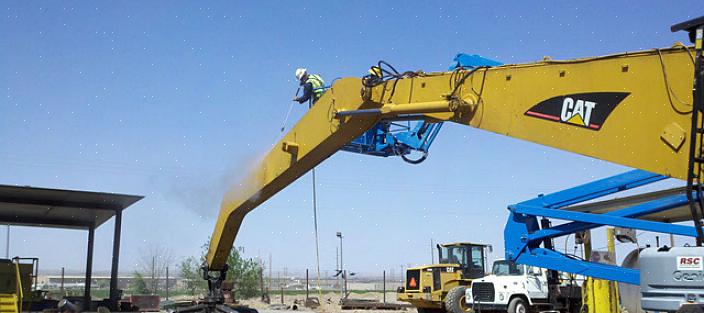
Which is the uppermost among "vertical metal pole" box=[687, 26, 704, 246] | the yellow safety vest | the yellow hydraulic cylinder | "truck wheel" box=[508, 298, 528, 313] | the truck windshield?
the yellow safety vest

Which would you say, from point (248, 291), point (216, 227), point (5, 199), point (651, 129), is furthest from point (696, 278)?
point (248, 291)

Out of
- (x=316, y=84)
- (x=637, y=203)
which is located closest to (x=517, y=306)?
(x=637, y=203)

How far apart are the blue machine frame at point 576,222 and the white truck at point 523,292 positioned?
301 inches

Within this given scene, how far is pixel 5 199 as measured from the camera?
22.9 m

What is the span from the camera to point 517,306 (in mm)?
20234

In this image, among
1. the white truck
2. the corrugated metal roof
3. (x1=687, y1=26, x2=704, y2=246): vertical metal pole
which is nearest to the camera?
(x1=687, y1=26, x2=704, y2=246): vertical metal pole

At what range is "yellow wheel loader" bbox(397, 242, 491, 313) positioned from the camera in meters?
24.5

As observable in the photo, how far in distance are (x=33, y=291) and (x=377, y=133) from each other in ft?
54.8

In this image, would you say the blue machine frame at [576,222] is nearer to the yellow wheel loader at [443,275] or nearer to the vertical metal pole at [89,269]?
the yellow wheel loader at [443,275]

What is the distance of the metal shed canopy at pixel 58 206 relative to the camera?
22438 millimetres

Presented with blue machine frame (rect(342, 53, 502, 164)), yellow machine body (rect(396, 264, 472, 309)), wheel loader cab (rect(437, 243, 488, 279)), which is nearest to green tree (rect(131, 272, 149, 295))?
yellow machine body (rect(396, 264, 472, 309))

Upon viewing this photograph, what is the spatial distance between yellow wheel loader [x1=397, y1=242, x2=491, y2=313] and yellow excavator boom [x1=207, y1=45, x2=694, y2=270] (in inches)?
595

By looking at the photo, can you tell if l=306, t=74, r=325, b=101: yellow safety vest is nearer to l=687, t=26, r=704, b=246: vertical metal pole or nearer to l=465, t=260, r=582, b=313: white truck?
l=687, t=26, r=704, b=246: vertical metal pole

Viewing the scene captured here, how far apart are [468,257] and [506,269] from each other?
3988 millimetres
